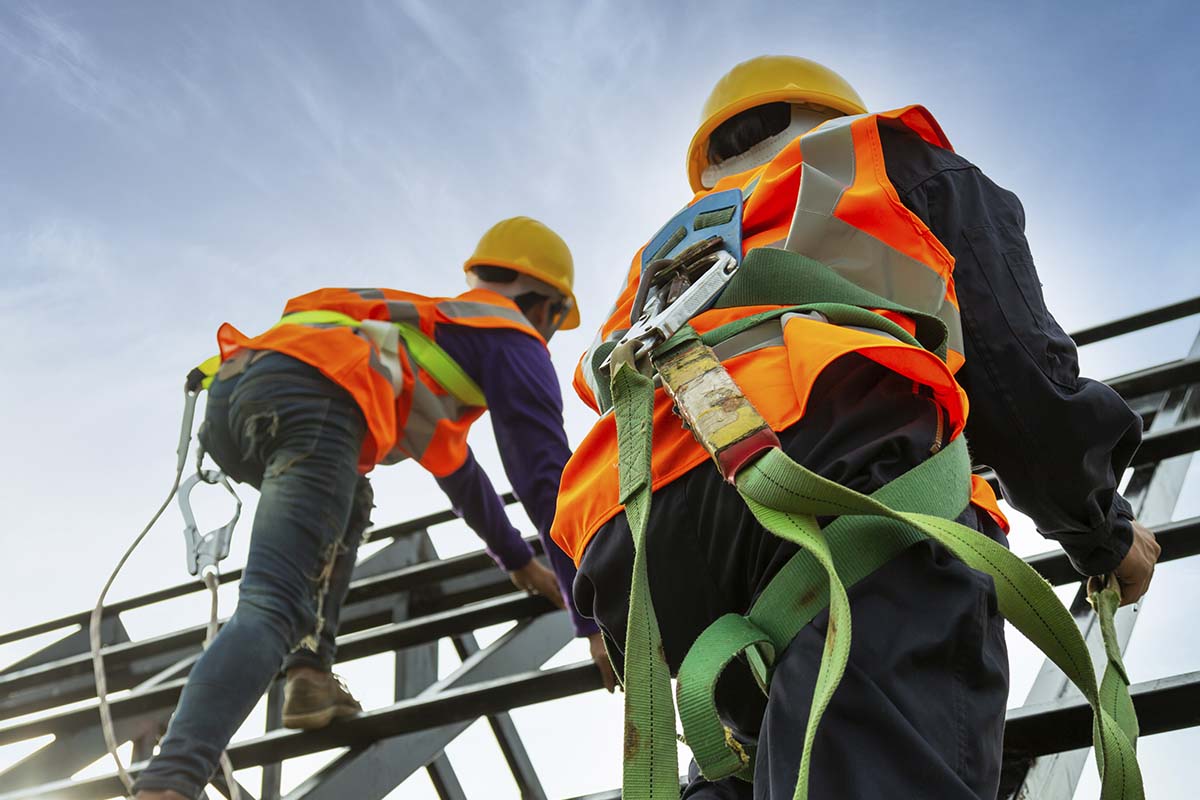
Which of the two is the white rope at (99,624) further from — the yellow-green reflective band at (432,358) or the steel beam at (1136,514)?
the steel beam at (1136,514)

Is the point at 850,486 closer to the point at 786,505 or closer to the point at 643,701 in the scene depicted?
the point at 786,505

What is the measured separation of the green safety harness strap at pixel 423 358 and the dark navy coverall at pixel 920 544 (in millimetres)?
1851

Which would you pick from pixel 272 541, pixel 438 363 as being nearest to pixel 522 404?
pixel 438 363

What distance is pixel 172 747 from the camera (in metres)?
2.31

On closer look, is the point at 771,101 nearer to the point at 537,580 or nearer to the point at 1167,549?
the point at 1167,549

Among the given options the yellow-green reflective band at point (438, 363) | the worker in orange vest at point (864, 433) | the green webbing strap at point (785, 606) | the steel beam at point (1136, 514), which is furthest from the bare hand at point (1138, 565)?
the yellow-green reflective band at point (438, 363)

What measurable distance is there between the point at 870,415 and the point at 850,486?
0.10 m

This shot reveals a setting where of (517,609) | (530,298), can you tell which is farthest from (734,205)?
(530,298)

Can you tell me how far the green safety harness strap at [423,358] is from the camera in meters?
3.26

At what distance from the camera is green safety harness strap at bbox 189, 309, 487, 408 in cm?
326

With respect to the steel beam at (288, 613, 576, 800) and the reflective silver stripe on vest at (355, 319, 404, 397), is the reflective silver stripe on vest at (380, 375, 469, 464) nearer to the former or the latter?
the reflective silver stripe on vest at (355, 319, 404, 397)

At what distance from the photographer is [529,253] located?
4.17m

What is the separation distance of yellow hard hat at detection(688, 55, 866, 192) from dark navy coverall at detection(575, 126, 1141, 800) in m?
0.32

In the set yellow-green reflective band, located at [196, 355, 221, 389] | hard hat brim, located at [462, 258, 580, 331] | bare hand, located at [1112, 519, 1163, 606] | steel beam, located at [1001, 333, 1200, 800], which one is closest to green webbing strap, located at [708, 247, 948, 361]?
bare hand, located at [1112, 519, 1163, 606]
